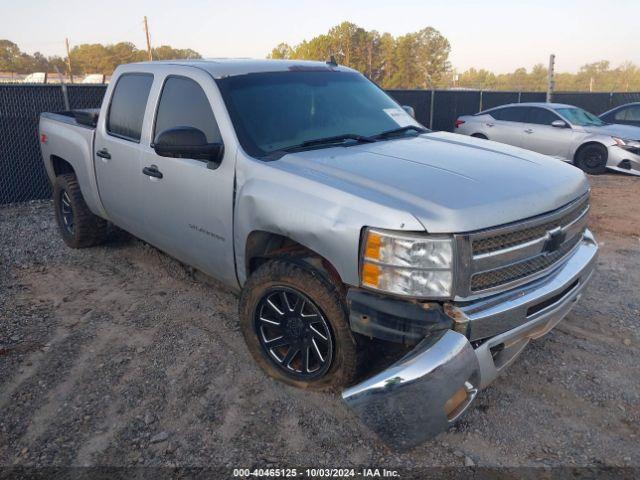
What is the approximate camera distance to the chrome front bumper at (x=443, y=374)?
2.26 metres

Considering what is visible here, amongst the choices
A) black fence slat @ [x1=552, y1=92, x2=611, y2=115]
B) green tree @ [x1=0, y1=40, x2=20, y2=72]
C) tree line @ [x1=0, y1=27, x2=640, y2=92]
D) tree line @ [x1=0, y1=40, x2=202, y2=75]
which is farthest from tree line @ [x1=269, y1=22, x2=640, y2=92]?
green tree @ [x1=0, y1=40, x2=20, y2=72]

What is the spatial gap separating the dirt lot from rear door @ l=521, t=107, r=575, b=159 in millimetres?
6918

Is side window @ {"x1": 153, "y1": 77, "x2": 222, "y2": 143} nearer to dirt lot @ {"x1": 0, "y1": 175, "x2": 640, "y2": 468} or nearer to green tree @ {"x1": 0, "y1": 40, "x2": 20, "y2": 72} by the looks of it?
dirt lot @ {"x1": 0, "y1": 175, "x2": 640, "y2": 468}

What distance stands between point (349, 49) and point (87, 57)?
1956 inches

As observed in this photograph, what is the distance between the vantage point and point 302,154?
3170 mm

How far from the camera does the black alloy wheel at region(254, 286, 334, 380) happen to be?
9.59ft

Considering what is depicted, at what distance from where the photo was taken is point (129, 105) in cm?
439

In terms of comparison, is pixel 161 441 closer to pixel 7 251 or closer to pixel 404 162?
pixel 404 162

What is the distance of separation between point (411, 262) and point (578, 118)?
1048 centimetres

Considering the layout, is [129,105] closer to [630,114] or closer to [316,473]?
[316,473]

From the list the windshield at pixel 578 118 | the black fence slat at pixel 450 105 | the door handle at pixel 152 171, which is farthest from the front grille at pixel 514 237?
the black fence slat at pixel 450 105

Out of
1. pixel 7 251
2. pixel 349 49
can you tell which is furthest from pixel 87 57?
pixel 7 251

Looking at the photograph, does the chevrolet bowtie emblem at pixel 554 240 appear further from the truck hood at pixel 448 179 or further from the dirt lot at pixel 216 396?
the dirt lot at pixel 216 396

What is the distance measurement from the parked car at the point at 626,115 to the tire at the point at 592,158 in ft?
8.55
